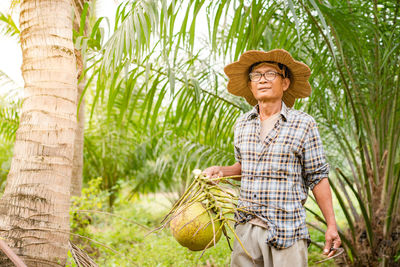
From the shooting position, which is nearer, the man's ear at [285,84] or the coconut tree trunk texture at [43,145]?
the coconut tree trunk texture at [43,145]

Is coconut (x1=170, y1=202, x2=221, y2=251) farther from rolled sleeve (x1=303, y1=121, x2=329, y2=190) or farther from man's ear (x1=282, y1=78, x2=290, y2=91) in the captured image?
man's ear (x1=282, y1=78, x2=290, y2=91)

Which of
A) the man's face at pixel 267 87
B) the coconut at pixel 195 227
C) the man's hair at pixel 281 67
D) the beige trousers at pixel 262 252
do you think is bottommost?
the beige trousers at pixel 262 252

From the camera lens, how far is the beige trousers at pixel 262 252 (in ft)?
5.45

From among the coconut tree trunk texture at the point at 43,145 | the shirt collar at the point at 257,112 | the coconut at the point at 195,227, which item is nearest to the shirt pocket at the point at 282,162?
the shirt collar at the point at 257,112

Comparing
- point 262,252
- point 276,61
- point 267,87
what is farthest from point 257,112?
point 262,252

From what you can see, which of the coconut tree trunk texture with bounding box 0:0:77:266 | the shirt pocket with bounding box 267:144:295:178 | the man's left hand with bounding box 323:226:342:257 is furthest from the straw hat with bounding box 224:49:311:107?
the coconut tree trunk texture with bounding box 0:0:77:266

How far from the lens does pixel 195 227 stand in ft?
4.89

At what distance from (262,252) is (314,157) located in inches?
19.1

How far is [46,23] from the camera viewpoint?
1940mm

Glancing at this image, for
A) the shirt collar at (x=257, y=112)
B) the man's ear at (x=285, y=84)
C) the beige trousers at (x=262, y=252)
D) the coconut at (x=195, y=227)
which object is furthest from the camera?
the man's ear at (x=285, y=84)

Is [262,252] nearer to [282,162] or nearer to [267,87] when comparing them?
[282,162]

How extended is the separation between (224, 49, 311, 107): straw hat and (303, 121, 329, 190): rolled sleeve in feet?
0.99

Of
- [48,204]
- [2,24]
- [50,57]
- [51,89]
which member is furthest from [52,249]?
[2,24]

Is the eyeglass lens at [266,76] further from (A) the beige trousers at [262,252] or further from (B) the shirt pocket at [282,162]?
(A) the beige trousers at [262,252]
